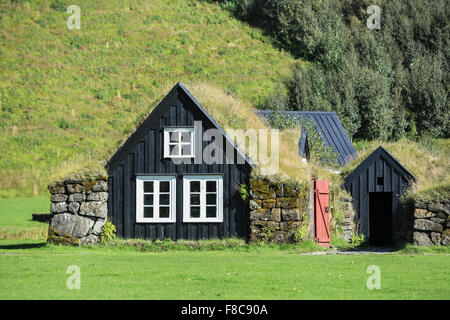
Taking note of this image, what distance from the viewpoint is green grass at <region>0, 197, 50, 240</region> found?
1337 inches

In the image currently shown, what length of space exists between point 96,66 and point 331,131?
48020mm

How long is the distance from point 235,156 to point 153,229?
162 inches

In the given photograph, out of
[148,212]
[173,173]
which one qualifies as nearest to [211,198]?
[173,173]

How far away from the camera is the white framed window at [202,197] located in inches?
1104

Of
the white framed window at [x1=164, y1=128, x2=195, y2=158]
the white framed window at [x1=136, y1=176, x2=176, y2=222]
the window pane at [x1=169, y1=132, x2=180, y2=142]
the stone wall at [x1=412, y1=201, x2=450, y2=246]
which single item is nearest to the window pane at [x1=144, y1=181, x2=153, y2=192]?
the white framed window at [x1=136, y1=176, x2=176, y2=222]

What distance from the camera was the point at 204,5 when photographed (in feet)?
330

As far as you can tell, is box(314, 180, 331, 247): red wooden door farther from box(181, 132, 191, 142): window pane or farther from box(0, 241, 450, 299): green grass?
box(181, 132, 191, 142): window pane

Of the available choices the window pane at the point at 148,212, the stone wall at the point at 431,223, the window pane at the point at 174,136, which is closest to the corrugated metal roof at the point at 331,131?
the stone wall at the point at 431,223

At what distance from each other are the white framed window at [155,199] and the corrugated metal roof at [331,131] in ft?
39.0

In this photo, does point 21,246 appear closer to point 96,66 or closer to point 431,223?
point 431,223

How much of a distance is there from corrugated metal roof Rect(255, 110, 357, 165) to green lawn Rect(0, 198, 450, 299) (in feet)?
46.9

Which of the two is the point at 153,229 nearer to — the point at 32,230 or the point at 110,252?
the point at 110,252

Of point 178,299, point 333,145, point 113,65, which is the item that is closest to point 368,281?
point 178,299

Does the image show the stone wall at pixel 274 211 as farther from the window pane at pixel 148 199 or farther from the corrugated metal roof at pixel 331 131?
the corrugated metal roof at pixel 331 131
